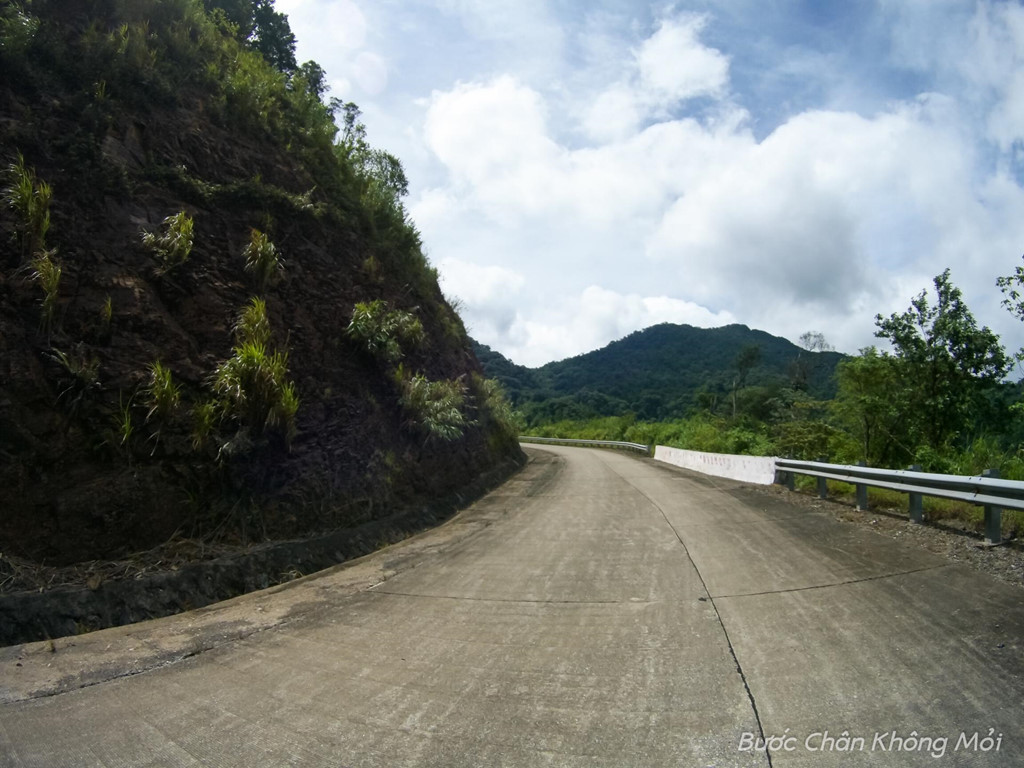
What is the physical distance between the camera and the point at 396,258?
14.5 metres

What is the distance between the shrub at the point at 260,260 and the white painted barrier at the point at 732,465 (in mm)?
11053

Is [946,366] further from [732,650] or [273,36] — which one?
[273,36]

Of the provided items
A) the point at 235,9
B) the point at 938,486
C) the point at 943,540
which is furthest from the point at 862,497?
the point at 235,9

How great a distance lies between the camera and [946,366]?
17141 mm

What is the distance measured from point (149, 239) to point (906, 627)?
966 centimetres

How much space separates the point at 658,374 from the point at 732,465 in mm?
99100

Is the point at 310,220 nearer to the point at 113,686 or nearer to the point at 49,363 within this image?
the point at 49,363

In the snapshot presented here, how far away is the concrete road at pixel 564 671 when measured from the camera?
10.2ft

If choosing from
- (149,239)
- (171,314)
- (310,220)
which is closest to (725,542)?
(171,314)

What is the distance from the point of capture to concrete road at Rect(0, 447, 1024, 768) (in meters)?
3.11

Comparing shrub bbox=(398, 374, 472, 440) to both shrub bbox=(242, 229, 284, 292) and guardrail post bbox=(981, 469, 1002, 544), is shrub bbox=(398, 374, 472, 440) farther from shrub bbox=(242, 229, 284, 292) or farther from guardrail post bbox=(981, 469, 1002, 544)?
guardrail post bbox=(981, 469, 1002, 544)

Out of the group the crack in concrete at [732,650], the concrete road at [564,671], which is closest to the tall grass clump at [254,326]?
the concrete road at [564,671]

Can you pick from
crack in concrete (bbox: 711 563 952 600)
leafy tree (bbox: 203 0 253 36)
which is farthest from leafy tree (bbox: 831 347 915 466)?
leafy tree (bbox: 203 0 253 36)

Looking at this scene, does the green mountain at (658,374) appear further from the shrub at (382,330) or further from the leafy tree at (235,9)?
the shrub at (382,330)
